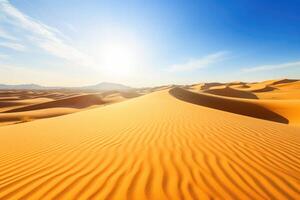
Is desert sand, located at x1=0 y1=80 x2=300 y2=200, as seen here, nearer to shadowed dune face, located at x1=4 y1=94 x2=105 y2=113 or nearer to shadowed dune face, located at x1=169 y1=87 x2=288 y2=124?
shadowed dune face, located at x1=169 y1=87 x2=288 y2=124

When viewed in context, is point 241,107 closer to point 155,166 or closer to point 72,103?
point 155,166

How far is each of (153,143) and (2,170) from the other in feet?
9.73

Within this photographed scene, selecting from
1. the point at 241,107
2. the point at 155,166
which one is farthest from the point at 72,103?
the point at 155,166

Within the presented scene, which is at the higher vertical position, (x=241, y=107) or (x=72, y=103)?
(x=241, y=107)

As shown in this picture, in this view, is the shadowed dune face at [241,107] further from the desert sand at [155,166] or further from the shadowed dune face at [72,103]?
the shadowed dune face at [72,103]

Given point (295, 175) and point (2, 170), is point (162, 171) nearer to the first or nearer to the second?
point (295, 175)

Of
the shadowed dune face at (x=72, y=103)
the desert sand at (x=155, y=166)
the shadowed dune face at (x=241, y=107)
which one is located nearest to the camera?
the desert sand at (x=155, y=166)

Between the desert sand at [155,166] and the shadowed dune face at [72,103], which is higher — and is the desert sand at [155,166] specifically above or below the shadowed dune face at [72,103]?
above

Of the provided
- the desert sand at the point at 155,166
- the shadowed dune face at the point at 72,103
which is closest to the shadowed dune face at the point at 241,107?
the desert sand at the point at 155,166

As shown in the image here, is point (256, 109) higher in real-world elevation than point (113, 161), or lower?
lower

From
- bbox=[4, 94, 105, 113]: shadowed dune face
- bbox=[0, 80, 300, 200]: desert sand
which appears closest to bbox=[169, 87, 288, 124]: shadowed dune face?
bbox=[0, 80, 300, 200]: desert sand

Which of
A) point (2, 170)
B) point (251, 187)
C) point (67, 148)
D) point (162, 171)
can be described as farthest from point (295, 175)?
point (2, 170)

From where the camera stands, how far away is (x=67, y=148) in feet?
16.1

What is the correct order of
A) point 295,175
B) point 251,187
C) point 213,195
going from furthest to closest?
point 295,175, point 251,187, point 213,195
